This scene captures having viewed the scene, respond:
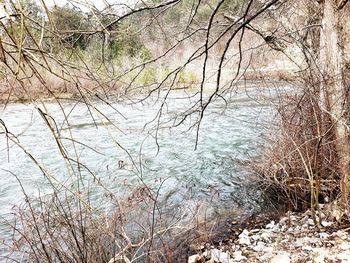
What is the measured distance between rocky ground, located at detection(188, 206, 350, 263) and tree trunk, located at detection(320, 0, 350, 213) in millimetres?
326

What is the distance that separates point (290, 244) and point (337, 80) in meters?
1.65

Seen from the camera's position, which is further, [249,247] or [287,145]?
[287,145]

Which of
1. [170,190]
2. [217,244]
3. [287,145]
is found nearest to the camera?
[217,244]

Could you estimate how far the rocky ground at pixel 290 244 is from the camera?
322 cm

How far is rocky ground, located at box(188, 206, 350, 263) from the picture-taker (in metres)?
3.22

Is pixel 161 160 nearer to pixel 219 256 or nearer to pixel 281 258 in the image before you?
pixel 219 256

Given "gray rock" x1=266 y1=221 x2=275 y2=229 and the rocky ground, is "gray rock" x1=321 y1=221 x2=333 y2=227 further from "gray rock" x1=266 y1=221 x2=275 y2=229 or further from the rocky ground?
"gray rock" x1=266 y1=221 x2=275 y2=229

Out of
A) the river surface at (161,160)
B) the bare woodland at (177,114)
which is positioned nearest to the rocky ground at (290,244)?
the bare woodland at (177,114)

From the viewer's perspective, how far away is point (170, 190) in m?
5.62

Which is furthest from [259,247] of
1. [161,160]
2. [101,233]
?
[161,160]

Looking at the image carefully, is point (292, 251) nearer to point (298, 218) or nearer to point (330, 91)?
point (298, 218)

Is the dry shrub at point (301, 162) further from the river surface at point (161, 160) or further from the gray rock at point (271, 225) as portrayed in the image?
the river surface at point (161, 160)

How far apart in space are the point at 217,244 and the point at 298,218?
100cm

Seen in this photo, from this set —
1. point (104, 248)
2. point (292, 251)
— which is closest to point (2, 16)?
point (104, 248)
